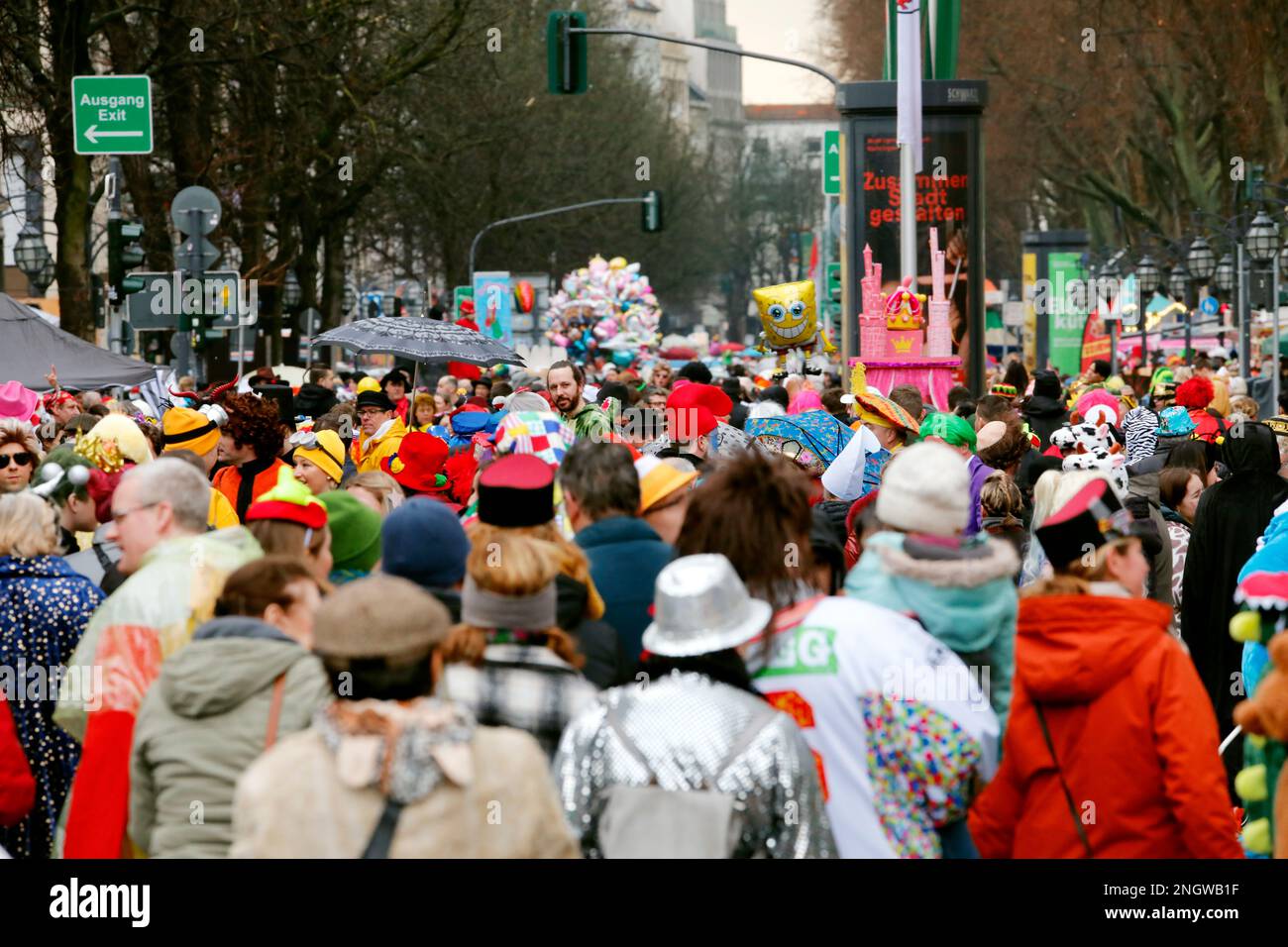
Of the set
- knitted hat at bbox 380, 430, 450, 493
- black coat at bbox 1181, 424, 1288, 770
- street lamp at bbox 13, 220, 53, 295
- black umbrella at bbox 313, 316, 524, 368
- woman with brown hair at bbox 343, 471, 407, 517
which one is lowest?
black coat at bbox 1181, 424, 1288, 770

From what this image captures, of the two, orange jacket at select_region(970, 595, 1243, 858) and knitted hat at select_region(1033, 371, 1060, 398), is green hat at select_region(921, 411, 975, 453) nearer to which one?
orange jacket at select_region(970, 595, 1243, 858)

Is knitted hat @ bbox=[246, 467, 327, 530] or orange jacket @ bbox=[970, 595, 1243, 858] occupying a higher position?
knitted hat @ bbox=[246, 467, 327, 530]

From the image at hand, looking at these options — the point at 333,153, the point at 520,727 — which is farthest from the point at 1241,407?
the point at 333,153

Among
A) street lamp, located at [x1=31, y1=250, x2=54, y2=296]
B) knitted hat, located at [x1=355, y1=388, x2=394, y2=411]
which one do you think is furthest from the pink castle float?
street lamp, located at [x1=31, y1=250, x2=54, y2=296]

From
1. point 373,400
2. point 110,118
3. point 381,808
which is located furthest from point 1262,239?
point 381,808

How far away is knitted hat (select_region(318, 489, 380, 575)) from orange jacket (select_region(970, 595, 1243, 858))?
2.26 metres

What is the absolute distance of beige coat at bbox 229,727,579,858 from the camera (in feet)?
13.2

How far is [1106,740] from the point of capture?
16.3 feet

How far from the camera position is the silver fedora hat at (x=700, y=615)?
4.54 m

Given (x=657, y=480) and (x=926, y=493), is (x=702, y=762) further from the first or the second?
(x=657, y=480)

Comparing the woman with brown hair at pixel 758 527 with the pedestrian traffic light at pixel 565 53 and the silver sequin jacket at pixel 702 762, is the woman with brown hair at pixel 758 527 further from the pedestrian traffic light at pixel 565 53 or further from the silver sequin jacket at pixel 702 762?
the pedestrian traffic light at pixel 565 53

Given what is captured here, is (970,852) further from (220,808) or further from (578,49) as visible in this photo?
(578,49)

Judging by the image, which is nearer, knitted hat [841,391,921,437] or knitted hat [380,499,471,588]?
knitted hat [380,499,471,588]

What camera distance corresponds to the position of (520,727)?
4840 millimetres
